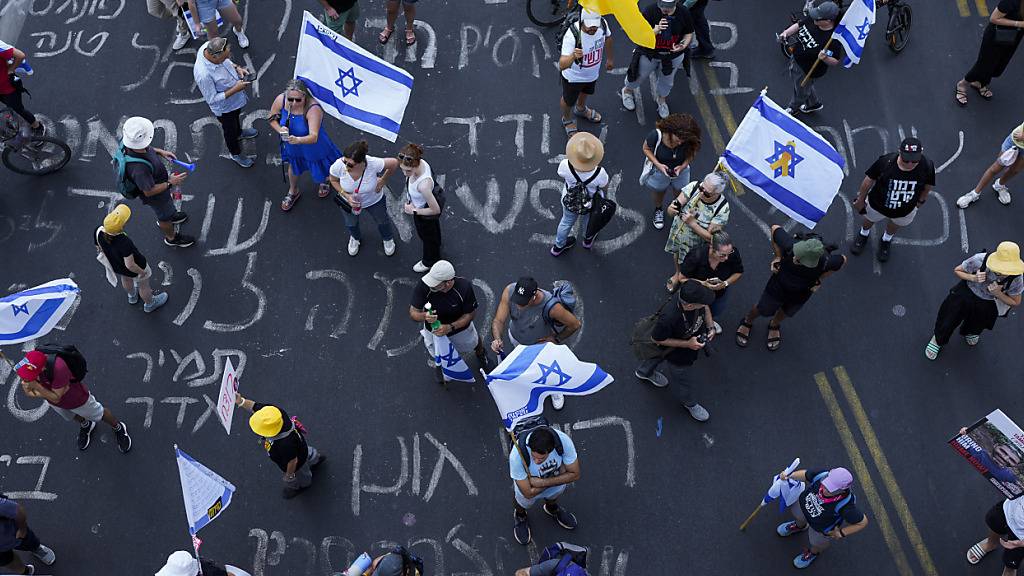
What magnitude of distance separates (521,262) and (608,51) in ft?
9.30

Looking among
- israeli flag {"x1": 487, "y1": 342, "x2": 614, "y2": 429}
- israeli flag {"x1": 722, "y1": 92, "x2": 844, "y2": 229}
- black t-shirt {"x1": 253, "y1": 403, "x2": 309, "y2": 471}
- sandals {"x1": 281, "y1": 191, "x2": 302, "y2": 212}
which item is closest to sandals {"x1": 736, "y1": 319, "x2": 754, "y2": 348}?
israeli flag {"x1": 722, "y1": 92, "x2": 844, "y2": 229}

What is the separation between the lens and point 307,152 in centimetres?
984

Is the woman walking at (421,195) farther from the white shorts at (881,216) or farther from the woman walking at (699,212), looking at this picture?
the white shorts at (881,216)

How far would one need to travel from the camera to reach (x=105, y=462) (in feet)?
29.0

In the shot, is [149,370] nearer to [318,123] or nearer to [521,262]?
[318,123]

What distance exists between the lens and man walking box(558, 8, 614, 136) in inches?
388

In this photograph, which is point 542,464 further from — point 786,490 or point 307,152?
point 307,152

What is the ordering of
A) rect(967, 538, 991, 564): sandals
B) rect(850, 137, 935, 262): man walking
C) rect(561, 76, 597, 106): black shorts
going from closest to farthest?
rect(967, 538, 991, 564): sandals, rect(850, 137, 935, 262): man walking, rect(561, 76, 597, 106): black shorts

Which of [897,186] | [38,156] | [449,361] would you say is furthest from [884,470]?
[38,156]

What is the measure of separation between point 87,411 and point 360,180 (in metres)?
3.54

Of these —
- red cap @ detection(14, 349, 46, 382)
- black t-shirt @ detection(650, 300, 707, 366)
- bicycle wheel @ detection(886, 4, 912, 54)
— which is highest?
bicycle wheel @ detection(886, 4, 912, 54)

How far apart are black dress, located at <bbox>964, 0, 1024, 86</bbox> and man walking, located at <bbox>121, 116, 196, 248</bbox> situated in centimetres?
1009

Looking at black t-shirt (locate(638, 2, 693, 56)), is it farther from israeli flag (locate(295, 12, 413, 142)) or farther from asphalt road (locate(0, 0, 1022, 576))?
israeli flag (locate(295, 12, 413, 142))

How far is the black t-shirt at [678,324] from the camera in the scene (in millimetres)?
8117
